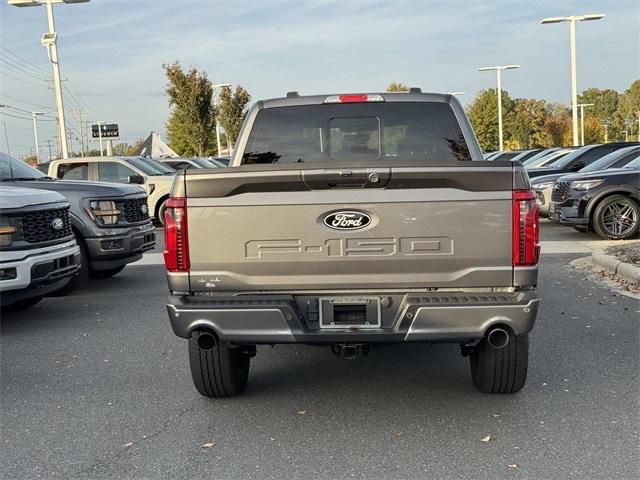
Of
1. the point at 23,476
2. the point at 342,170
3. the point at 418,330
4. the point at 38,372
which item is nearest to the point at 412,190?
the point at 342,170

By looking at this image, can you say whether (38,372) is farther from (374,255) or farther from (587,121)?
(587,121)

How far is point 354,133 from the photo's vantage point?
16.6 ft

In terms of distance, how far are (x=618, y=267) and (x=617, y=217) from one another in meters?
3.53

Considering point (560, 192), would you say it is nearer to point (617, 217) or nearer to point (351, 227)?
point (617, 217)

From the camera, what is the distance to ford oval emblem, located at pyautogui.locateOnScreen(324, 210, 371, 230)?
3.78 meters

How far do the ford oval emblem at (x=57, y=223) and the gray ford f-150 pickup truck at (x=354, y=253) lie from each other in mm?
3665

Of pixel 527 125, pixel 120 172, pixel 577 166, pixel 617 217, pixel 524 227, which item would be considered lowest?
pixel 617 217

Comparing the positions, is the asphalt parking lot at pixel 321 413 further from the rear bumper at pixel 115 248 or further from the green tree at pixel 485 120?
the green tree at pixel 485 120

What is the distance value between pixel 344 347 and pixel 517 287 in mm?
1053

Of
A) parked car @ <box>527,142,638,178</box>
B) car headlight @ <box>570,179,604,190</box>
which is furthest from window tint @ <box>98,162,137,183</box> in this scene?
parked car @ <box>527,142,638,178</box>

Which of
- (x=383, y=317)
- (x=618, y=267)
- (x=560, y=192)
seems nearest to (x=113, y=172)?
(x=560, y=192)

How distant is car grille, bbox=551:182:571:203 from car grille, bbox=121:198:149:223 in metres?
7.46

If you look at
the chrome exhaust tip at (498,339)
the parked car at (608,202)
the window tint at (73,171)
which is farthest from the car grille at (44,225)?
the parked car at (608,202)

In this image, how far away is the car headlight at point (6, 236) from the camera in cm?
635
